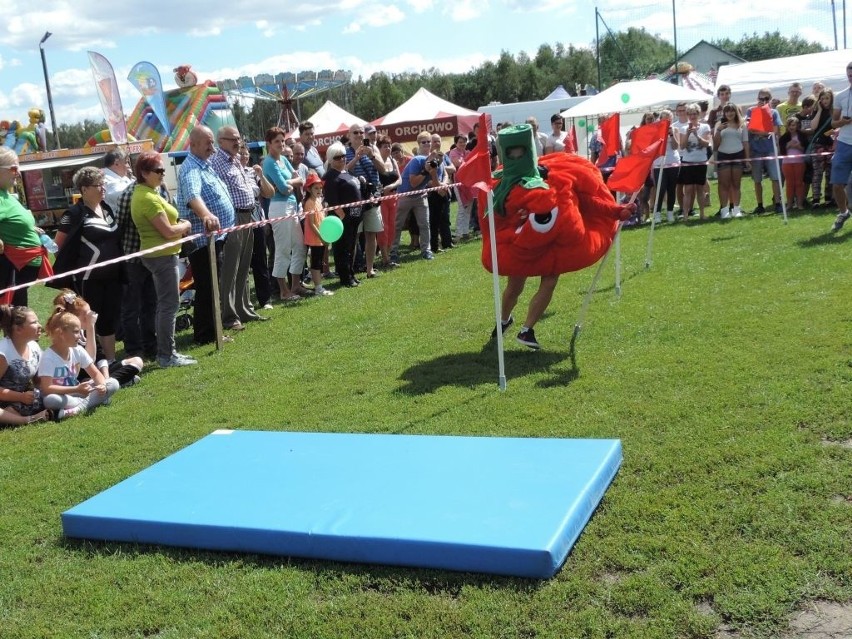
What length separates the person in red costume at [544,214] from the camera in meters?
6.64

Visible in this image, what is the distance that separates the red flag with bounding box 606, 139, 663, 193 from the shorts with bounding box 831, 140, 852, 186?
4.44 metres

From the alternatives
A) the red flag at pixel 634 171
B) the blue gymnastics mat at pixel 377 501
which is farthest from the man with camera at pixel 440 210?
the blue gymnastics mat at pixel 377 501

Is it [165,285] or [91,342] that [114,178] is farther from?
[91,342]

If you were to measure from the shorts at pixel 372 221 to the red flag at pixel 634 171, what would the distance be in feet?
16.6

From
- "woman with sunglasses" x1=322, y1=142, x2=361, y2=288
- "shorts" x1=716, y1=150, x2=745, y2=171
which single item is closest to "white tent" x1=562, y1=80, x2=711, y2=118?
"shorts" x1=716, y1=150, x2=745, y2=171

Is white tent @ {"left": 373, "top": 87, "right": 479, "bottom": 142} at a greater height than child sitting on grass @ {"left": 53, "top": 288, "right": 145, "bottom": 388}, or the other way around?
Result: white tent @ {"left": 373, "top": 87, "right": 479, "bottom": 142}

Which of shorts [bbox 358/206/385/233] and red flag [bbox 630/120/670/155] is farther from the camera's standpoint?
shorts [bbox 358/206/385/233]

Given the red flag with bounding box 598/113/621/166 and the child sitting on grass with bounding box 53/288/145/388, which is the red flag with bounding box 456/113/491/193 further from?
the red flag with bounding box 598/113/621/166

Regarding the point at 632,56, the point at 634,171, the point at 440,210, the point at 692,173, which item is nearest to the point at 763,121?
the point at 692,173

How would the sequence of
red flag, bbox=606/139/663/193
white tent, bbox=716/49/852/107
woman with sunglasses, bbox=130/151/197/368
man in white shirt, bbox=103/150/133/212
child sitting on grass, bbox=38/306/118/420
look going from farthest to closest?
white tent, bbox=716/49/852/107 < man in white shirt, bbox=103/150/133/212 < woman with sunglasses, bbox=130/151/197/368 < red flag, bbox=606/139/663/193 < child sitting on grass, bbox=38/306/118/420

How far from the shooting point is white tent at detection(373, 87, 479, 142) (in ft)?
85.6

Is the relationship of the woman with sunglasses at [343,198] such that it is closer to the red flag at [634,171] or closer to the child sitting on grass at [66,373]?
the red flag at [634,171]

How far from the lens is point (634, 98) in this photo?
774 inches

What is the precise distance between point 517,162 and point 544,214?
446 mm
